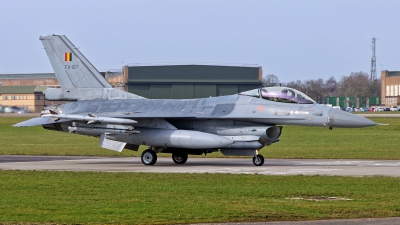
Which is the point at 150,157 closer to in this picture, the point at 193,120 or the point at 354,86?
the point at 193,120

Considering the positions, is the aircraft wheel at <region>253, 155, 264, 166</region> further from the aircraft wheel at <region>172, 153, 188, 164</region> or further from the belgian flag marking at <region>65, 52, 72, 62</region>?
the belgian flag marking at <region>65, 52, 72, 62</region>

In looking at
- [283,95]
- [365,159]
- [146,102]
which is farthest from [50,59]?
[365,159]

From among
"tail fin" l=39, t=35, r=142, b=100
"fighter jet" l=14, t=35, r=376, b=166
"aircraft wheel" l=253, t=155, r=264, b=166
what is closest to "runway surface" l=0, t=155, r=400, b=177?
"aircraft wheel" l=253, t=155, r=264, b=166

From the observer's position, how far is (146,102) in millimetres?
25422

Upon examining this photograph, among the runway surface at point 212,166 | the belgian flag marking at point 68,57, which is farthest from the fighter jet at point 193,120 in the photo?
the belgian flag marking at point 68,57

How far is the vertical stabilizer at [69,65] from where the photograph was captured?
26.8 metres

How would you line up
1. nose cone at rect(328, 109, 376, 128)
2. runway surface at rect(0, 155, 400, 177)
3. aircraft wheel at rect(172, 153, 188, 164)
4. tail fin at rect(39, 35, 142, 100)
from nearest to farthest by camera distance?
runway surface at rect(0, 155, 400, 177), nose cone at rect(328, 109, 376, 128), aircraft wheel at rect(172, 153, 188, 164), tail fin at rect(39, 35, 142, 100)

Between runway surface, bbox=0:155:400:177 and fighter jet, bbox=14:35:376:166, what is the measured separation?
720 mm

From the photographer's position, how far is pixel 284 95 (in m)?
23.5

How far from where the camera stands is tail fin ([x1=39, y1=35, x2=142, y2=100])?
2659cm

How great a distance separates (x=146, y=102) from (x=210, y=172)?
5.43m

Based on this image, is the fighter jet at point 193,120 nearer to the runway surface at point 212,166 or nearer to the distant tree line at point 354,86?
the runway surface at point 212,166

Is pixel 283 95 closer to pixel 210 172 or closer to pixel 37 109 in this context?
pixel 210 172

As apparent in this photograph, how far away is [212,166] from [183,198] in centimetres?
980
